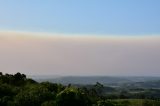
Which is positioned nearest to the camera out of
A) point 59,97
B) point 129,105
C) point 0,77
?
point 59,97

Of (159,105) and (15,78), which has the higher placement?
(15,78)

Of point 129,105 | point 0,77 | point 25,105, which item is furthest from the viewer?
point 0,77

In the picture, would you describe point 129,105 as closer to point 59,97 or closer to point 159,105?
point 159,105

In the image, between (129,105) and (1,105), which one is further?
(129,105)

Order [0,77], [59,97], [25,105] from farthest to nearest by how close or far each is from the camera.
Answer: [0,77]
[25,105]
[59,97]

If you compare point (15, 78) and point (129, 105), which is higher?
point (15, 78)

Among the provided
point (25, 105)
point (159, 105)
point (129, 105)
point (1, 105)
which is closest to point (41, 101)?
point (25, 105)

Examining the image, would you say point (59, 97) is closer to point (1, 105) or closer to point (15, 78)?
point (1, 105)

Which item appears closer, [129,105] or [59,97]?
[59,97]

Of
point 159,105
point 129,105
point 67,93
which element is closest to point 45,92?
point 67,93
